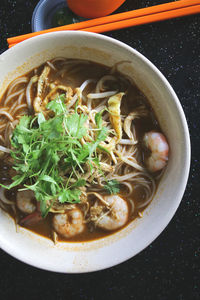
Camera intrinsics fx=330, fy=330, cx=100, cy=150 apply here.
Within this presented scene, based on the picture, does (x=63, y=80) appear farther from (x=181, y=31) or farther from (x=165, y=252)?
(x=165, y=252)

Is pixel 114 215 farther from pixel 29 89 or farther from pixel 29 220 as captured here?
pixel 29 89

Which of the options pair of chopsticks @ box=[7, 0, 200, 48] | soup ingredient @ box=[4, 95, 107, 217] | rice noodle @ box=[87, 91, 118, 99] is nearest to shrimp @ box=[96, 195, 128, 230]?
soup ingredient @ box=[4, 95, 107, 217]

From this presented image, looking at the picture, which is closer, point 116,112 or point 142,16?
point 116,112

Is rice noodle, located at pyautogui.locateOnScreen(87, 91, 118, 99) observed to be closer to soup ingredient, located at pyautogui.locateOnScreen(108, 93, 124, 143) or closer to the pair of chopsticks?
A: soup ingredient, located at pyautogui.locateOnScreen(108, 93, 124, 143)

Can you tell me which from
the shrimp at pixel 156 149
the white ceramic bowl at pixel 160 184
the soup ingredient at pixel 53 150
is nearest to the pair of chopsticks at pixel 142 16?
the white ceramic bowl at pixel 160 184

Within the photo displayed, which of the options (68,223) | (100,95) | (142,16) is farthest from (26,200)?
(142,16)

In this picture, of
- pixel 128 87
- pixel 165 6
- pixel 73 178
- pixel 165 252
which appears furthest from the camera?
pixel 165 252

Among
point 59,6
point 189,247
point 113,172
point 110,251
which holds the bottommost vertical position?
point 189,247

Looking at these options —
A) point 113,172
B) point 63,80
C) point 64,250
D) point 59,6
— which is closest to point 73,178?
point 113,172
